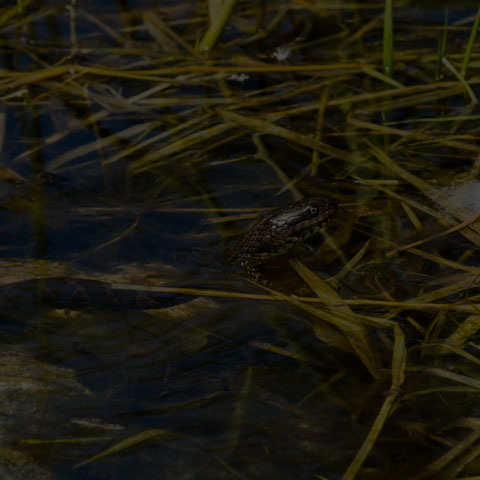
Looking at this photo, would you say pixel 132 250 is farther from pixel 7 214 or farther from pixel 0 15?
pixel 0 15

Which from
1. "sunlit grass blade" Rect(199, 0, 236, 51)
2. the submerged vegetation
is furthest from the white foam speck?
"sunlit grass blade" Rect(199, 0, 236, 51)

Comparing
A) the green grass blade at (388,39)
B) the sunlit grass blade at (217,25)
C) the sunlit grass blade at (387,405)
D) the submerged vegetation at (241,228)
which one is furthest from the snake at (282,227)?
the sunlit grass blade at (217,25)

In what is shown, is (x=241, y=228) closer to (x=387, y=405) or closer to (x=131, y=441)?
(x=387, y=405)

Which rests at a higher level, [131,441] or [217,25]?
[217,25]

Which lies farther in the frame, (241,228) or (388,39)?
(388,39)

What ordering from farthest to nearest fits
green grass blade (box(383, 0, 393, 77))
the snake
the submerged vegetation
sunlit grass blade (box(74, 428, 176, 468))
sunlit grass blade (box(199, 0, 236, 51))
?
sunlit grass blade (box(199, 0, 236, 51)) → green grass blade (box(383, 0, 393, 77)) → the snake → the submerged vegetation → sunlit grass blade (box(74, 428, 176, 468))

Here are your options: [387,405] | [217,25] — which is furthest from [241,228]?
[217,25]

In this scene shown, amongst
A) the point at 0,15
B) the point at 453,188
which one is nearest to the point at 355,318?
the point at 453,188

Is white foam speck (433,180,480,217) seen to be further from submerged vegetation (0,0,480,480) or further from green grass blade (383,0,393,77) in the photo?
green grass blade (383,0,393,77)
